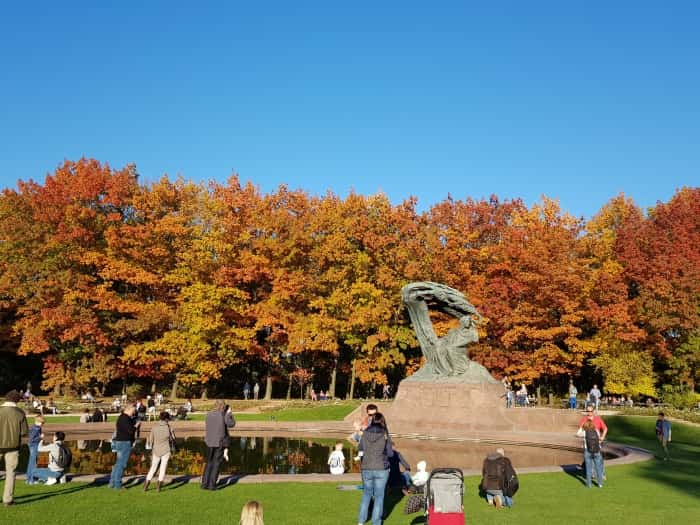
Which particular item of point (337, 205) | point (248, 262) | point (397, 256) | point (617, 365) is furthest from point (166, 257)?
point (617, 365)

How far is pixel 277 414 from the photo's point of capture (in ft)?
118

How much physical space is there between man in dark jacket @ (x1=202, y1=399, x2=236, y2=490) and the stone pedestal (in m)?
15.8

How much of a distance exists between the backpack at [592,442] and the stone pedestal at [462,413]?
41.4 feet

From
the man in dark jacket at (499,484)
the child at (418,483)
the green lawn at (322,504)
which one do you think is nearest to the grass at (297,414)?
the green lawn at (322,504)

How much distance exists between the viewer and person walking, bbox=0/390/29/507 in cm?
1126

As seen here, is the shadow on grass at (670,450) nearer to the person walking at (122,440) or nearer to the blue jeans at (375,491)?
the blue jeans at (375,491)

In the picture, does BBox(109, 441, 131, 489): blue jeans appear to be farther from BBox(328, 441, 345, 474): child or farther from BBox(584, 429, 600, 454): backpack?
BBox(584, 429, 600, 454): backpack

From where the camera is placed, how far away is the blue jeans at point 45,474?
1384 centimetres

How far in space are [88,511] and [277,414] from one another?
983 inches

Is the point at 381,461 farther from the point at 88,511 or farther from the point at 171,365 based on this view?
the point at 171,365

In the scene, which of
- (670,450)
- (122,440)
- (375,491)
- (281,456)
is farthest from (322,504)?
(670,450)

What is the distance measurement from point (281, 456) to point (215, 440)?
8.90 metres

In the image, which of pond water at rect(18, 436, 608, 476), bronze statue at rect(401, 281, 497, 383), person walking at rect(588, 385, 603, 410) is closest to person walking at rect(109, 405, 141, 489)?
pond water at rect(18, 436, 608, 476)

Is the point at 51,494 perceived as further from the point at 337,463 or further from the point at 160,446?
the point at 337,463
